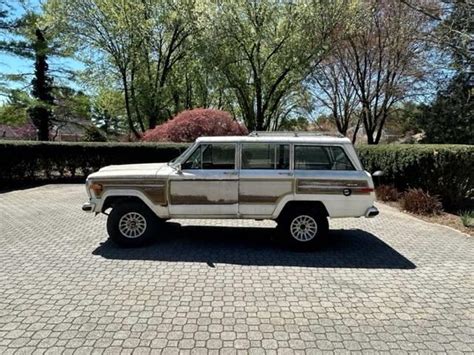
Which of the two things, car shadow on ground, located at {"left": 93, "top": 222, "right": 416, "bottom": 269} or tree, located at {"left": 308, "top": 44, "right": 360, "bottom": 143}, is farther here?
tree, located at {"left": 308, "top": 44, "right": 360, "bottom": 143}

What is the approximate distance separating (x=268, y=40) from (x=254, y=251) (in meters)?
18.1

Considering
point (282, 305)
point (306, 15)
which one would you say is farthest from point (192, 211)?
point (306, 15)

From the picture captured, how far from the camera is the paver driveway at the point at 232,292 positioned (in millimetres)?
3262

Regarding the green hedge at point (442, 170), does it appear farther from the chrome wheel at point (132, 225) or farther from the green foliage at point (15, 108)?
the green foliage at point (15, 108)

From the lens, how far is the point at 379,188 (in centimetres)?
1078

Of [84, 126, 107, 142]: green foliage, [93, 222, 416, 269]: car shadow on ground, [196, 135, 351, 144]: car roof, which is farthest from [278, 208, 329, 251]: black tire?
[84, 126, 107, 142]: green foliage

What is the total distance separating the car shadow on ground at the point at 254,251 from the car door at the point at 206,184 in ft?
1.95

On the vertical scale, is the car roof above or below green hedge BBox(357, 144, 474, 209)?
above

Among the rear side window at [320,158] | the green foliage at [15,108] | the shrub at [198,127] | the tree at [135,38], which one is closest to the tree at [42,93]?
the green foliage at [15,108]

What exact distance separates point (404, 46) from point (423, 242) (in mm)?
16131

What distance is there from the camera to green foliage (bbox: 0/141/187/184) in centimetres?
1445

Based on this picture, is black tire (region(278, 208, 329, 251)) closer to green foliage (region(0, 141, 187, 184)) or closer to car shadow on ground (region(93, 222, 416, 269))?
car shadow on ground (region(93, 222, 416, 269))

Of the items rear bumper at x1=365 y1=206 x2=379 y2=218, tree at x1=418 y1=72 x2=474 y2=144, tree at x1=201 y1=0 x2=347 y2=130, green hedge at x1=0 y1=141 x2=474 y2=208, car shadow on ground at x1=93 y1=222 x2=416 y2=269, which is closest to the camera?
car shadow on ground at x1=93 y1=222 x2=416 y2=269

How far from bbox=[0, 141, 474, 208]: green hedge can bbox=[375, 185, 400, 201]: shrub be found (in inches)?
7.6
